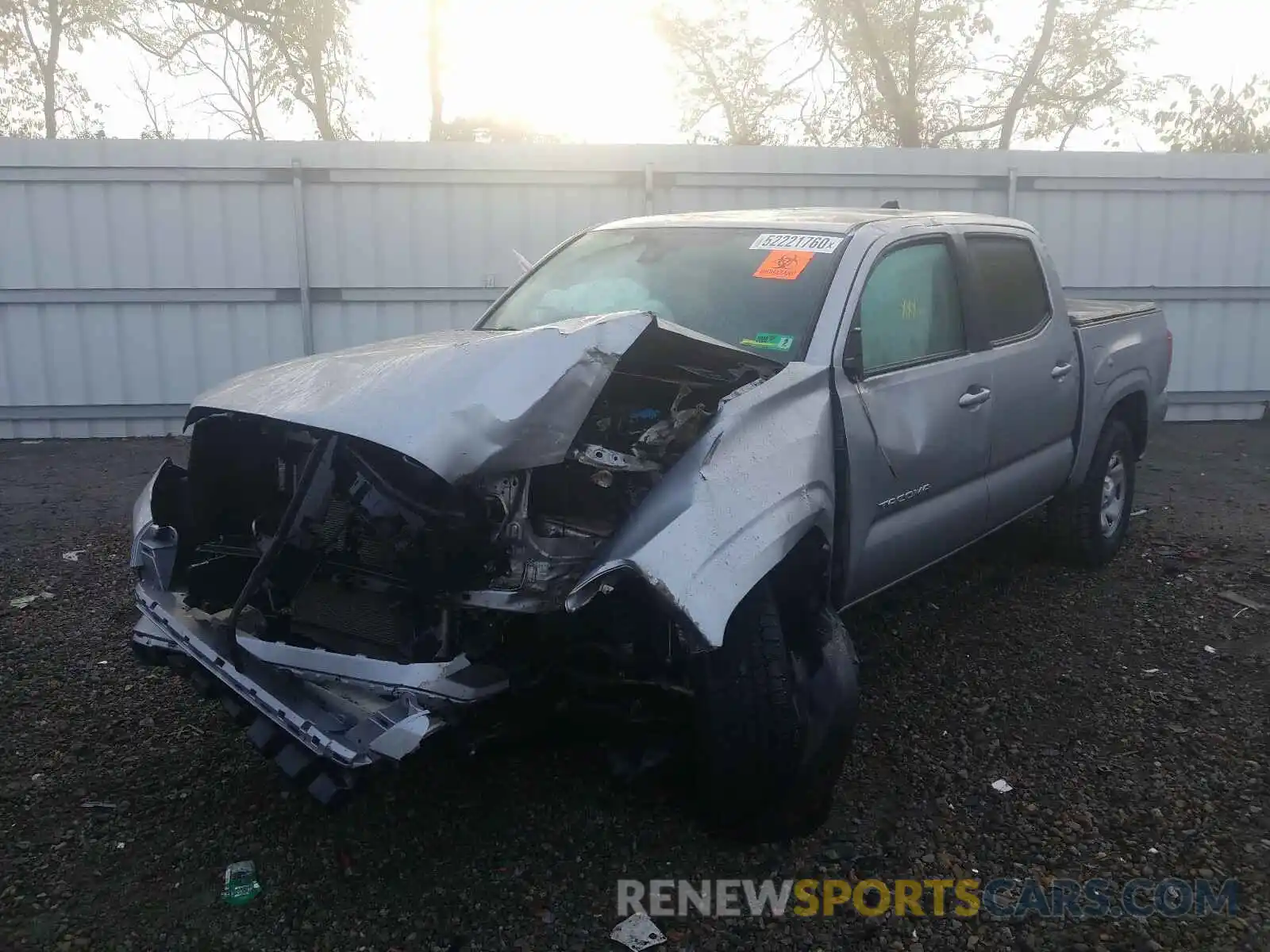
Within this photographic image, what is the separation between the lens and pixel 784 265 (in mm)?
3818

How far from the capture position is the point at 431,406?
2711mm

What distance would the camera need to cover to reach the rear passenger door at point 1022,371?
440 centimetres

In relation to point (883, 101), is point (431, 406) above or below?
below

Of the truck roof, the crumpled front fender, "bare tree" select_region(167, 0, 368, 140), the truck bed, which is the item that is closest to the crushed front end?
the crumpled front fender

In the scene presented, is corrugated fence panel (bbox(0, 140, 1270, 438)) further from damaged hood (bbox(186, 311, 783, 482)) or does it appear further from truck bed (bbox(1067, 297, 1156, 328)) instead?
damaged hood (bbox(186, 311, 783, 482))

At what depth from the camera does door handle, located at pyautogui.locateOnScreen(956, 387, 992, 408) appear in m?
Result: 4.07

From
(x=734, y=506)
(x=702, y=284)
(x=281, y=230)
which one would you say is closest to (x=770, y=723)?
(x=734, y=506)

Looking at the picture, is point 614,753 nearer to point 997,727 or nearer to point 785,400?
point 785,400

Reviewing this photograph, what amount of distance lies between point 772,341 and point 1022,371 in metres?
1.54

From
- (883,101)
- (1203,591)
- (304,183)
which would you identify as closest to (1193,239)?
(1203,591)

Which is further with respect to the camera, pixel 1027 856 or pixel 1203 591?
pixel 1203 591

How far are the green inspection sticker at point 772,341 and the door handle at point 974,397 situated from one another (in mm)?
891

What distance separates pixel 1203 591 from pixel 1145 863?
8.92 feet

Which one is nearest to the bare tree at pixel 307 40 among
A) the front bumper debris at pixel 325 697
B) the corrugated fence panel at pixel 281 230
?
the corrugated fence panel at pixel 281 230
